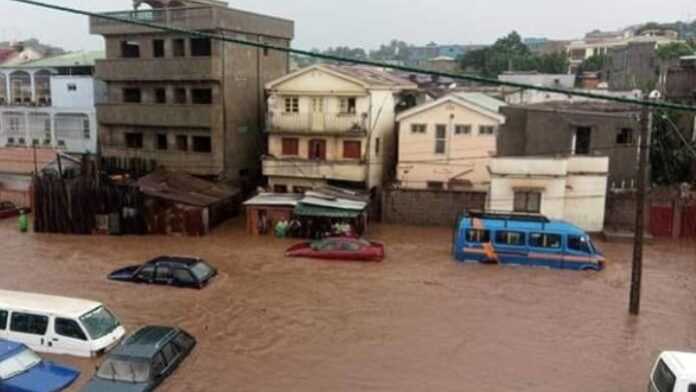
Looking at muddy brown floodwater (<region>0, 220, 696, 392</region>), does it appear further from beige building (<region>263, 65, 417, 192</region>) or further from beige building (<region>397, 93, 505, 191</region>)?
beige building (<region>263, 65, 417, 192</region>)

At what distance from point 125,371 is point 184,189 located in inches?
663

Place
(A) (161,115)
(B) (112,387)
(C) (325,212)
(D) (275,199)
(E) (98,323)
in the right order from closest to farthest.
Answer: (B) (112,387)
(E) (98,323)
(C) (325,212)
(D) (275,199)
(A) (161,115)

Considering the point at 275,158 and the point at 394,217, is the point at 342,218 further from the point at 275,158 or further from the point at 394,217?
the point at 275,158

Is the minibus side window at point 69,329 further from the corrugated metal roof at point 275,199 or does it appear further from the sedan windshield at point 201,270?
the corrugated metal roof at point 275,199

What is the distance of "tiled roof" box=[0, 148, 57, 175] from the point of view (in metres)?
37.3

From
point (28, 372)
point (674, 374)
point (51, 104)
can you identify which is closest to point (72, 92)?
point (51, 104)

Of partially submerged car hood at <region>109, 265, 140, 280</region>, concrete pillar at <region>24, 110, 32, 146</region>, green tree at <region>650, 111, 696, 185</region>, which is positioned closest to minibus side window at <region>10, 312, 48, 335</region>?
partially submerged car hood at <region>109, 265, 140, 280</region>

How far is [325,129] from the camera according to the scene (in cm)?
2975

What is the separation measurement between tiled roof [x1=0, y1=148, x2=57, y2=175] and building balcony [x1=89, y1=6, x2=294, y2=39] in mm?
9021

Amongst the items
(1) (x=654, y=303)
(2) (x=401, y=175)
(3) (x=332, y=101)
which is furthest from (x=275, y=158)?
(1) (x=654, y=303)

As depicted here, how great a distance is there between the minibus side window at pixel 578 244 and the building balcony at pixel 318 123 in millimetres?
11566

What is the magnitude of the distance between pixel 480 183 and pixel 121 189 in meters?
16.3

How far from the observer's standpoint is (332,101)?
29.8 meters

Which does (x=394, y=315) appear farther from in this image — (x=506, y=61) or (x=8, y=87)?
(x=506, y=61)
